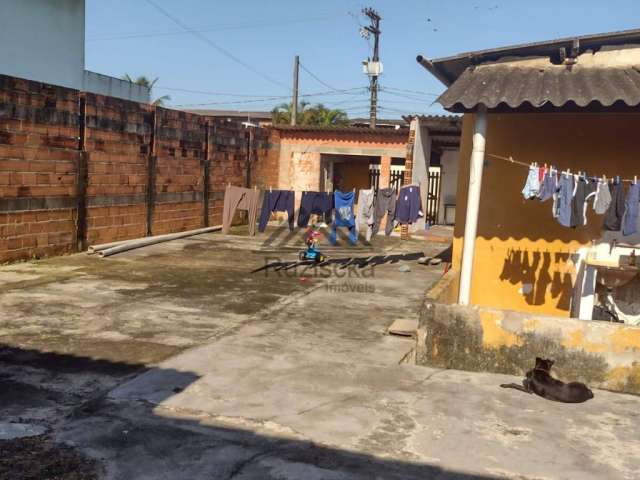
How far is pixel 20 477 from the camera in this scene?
3549 millimetres

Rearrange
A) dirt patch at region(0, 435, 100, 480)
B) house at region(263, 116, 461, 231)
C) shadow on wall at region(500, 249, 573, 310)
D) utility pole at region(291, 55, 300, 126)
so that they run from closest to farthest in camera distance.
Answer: dirt patch at region(0, 435, 100, 480) → shadow on wall at region(500, 249, 573, 310) → house at region(263, 116, 461, 231) → utility pole at region(291, 55, 300, 126)

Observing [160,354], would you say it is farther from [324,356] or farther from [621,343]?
[621,343]

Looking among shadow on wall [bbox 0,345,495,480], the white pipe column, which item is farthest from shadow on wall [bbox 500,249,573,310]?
shadow on wall [bbox 0,345,495,480]

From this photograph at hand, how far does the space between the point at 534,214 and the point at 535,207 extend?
9cm

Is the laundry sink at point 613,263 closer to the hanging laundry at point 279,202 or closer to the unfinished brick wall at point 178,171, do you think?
the hanging laundry at point 279,202

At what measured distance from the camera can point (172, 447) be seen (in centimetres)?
406

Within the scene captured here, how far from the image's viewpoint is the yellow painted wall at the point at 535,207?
7430 mm

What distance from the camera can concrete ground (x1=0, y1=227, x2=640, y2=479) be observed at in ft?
13.0

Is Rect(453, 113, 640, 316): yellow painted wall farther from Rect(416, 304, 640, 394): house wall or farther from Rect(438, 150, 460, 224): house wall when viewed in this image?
Rect(438, 150, 460, 224): house wall

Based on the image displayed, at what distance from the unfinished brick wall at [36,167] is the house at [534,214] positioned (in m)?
7.35

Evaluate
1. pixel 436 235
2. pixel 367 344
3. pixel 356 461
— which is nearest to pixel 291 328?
pixel 367 344

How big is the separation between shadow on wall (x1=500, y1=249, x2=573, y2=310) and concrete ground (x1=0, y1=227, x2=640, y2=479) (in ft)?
5.33

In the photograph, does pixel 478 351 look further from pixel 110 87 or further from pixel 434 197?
pixel 110 87

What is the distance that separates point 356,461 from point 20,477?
208cm
